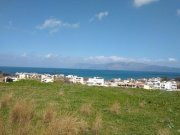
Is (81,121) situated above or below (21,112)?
below

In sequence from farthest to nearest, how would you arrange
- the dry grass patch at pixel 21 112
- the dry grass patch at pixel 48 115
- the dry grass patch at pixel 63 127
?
the dry grass patch at pixel 48 115 → the dry grass patch at pixel 21 112 → the dry grass patch at pixel 63 127

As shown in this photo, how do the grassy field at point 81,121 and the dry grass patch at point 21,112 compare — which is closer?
the grassy field at point 81,121

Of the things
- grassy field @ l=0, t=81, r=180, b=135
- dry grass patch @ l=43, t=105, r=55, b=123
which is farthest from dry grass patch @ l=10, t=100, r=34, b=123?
dry grass patch @ l=43, t=105, r=55, b=123

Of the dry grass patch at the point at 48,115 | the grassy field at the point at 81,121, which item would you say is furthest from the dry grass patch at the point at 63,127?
the dry grass patch at the point at 48,115

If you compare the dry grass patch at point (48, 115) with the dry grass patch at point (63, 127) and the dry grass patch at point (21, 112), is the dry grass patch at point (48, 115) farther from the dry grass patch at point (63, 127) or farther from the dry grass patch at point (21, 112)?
the dry grass patch at point (63, 127)

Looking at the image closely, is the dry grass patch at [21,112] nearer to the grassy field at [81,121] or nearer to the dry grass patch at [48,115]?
the grassy field at [81,121]

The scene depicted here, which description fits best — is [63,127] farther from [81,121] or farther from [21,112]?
Answer: [21,112]

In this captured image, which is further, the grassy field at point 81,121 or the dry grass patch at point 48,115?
the dry grass patch at point 48,115

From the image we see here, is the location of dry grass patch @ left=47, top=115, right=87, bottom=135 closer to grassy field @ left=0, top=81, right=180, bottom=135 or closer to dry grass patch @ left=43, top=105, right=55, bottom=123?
grassy field @ left=0, top=81, right=180, bottom=135

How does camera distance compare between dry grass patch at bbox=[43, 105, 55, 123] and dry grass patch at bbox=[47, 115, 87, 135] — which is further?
dry grass patch at bbox=[43, 105, 55, 123]

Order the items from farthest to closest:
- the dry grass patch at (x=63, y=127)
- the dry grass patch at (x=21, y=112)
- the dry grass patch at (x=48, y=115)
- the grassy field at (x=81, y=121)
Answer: the dry grass patch at (x=48, y=115) < the dry grass patch at (x=21, y=112) < the grassy field at (x=81, y=121) < the dry grass patch at (x=63, y=127)

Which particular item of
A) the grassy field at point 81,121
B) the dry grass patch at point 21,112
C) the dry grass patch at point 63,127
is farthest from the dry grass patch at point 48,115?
the dry grass patch at point 63,127

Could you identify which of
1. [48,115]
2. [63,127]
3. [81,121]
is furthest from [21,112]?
[63,127]

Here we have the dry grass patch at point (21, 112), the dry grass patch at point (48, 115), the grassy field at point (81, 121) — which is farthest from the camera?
the dry grass patch at point (48, 115)
